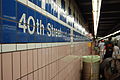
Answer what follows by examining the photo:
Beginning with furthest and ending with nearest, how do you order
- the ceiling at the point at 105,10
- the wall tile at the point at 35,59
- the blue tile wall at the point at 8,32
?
the ceiling at the point at 105,10 < the wall tile at the point at 35,59 < the blue tile wall at the point at 8,32

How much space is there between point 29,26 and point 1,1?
0.57 metres

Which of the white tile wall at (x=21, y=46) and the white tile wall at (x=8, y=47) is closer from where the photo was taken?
the white tile wall at (x=8, y=47)

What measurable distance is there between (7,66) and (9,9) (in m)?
0.50

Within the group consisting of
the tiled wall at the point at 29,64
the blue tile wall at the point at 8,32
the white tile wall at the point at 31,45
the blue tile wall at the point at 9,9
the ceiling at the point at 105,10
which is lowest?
the tiled wall at the point at 29,64

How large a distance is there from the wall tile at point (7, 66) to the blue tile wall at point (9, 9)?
33 cm

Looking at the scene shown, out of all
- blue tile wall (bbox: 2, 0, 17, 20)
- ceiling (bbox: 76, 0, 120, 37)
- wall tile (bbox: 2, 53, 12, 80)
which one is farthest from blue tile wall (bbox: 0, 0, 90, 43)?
ceiling (bbox: 76, 0, 120, 37)

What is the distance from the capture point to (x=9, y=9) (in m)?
1.39

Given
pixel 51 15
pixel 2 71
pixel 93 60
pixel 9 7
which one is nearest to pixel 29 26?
pixel 9 7

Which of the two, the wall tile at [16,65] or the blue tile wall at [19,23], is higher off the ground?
the blue tile wall at [19,23]

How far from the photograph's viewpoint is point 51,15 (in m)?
2.68

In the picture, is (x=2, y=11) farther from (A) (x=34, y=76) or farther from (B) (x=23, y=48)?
(A) (x=34, y=76)

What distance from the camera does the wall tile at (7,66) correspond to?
129 cm

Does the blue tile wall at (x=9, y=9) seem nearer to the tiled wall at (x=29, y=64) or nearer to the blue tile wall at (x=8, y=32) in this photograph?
the blue tile wall at (x=8, y=32)

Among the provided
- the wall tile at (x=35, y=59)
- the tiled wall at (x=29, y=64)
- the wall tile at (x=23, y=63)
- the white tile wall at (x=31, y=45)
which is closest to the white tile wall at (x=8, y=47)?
the tiled wall at (x=29, y=64)
